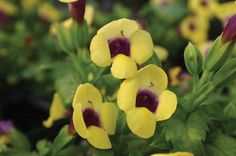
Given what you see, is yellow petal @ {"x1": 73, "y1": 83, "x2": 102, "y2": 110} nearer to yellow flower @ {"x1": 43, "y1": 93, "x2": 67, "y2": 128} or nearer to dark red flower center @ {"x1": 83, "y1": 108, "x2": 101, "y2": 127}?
dark red flower center @ {"x1": 83, "y1": 108, "x2": 101, "y2": 127}

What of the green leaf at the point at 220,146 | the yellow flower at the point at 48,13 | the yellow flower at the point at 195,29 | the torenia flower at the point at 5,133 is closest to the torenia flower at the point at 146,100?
the green leaf at the point at 220,146

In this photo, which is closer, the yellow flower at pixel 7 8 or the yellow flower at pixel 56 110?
the yellow flower at pixel 56 110

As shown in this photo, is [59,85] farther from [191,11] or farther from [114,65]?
[191,11]

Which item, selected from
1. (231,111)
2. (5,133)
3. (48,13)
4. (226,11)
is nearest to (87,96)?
(231,111)

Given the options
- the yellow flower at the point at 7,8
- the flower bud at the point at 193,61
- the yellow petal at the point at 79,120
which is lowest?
the yellow flower at the point at 7,8

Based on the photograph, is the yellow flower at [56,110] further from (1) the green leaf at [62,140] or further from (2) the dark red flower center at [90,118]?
(2) the dark red flower center at [90,118]

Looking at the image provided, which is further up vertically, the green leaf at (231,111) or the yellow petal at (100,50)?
the yellow petal at (100,50)

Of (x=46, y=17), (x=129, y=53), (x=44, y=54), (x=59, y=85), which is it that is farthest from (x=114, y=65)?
(x=46, y=17)

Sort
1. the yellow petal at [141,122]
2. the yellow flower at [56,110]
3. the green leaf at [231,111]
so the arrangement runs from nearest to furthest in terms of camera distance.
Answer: the yellow petal at [141,122], the green leaf at [231,111], the yellow flower at [56,110]
